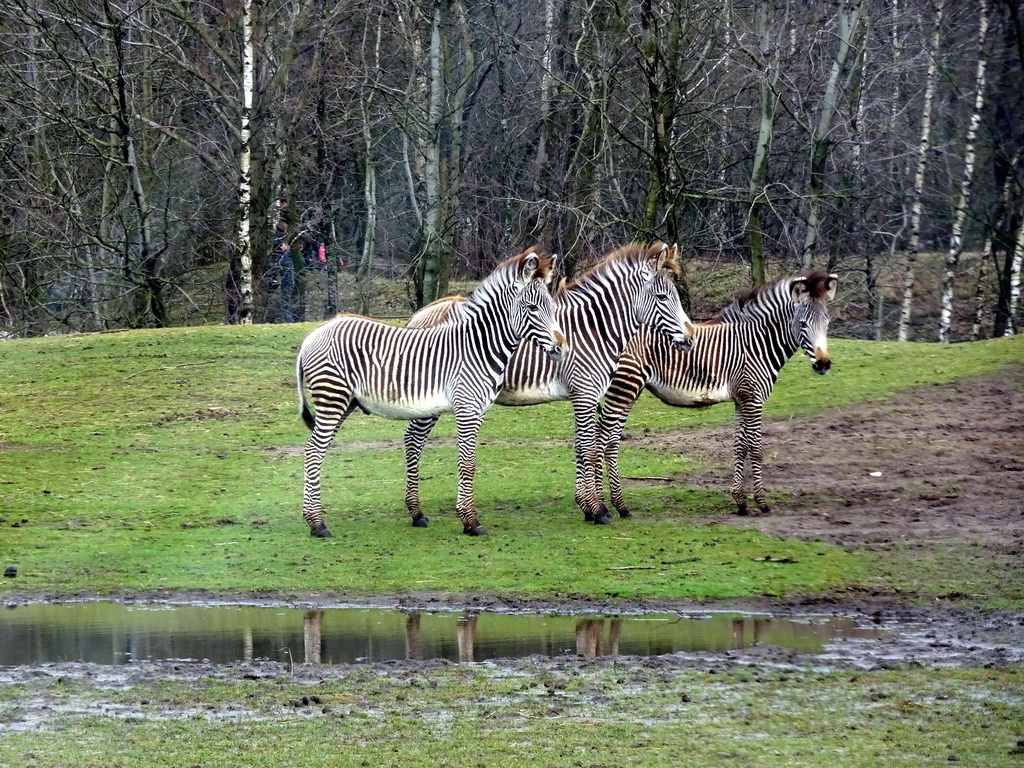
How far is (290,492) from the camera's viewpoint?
14.6m

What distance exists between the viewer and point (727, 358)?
13727mm

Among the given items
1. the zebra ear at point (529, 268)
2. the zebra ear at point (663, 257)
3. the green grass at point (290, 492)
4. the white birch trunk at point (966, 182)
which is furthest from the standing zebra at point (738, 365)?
the white birch trunk at point (966, 182)

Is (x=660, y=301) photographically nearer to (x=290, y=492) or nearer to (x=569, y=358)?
(x=569, y=358)

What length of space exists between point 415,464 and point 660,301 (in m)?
3.05

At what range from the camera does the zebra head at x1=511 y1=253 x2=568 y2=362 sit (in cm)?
1284

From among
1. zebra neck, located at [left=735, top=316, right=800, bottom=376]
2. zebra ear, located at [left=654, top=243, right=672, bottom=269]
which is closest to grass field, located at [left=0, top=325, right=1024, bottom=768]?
zebra neck, located at [left=735, top=316, right=800, bottom=376]

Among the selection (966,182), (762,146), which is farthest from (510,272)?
(966,182)

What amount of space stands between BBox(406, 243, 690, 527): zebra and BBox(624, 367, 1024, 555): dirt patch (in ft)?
5.50

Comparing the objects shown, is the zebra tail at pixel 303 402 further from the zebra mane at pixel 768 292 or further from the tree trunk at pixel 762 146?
the tree trunk at pixel 762 146

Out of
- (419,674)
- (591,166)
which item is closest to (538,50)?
(591,166)

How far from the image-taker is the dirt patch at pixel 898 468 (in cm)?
1291

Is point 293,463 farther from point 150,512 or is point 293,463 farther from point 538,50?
point 538,50

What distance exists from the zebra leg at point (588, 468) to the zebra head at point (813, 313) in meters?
2.42

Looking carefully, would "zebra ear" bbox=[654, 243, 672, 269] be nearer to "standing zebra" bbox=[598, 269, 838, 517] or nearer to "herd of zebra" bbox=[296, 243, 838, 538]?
"herd of zebra" bbox=[296, 243, 838, 538]
